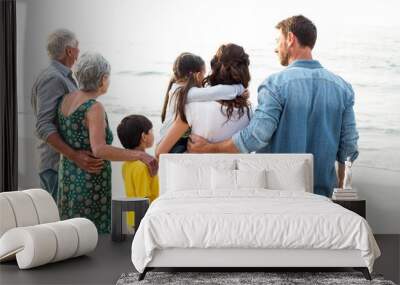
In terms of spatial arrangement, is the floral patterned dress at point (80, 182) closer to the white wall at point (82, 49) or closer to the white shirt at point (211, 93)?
the white wall at point (82, 49)

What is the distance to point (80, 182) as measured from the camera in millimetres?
8992

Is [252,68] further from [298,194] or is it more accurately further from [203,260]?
[203,260]

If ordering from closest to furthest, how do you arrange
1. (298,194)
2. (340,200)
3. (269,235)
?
(269,235), (298,194), (340,200)

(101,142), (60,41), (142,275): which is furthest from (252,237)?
(60,41)

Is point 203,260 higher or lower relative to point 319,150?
lower

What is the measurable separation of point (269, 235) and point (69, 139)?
3.61 metres

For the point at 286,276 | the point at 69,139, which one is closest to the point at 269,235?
the point at 286,276

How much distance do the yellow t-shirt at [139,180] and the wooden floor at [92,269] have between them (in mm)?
1058

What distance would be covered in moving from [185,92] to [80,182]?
164 cm

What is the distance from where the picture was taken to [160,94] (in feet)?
29.2

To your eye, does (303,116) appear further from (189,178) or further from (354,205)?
(189,178)

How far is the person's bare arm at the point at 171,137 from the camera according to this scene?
8.84 metres

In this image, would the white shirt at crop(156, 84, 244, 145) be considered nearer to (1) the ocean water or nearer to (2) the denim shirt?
(1) the ocean water

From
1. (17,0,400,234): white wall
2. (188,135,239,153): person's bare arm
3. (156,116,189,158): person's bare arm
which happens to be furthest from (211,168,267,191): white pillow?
(17,0,400,234): white wall
